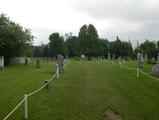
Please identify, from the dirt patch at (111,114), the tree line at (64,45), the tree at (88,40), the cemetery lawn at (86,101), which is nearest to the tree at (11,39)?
the tree line at (64,45)

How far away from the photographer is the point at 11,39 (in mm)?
→ 53781

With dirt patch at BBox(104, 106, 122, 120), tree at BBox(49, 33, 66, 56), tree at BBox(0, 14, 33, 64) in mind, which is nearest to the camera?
dirt patch at BBox(104, 106, 122, 120)

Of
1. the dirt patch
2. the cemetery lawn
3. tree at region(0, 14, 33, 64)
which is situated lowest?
the dirt patch

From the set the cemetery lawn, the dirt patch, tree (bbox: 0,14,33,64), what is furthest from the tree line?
the dirt patch

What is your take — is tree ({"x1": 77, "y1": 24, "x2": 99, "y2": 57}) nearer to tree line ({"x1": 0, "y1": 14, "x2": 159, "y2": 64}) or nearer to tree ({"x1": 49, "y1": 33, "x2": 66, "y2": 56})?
tree line ({"x1": 0, "y1": 14, "x2": 159, "y2": 64})

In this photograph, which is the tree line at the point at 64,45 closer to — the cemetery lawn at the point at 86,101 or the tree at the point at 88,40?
the tree at the point at 88,40

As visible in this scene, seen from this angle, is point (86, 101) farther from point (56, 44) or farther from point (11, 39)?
point (56, 44)

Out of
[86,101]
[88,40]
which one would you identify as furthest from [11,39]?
[88,40]

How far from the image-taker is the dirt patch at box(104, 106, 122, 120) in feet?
48.4

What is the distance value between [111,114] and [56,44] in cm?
10323

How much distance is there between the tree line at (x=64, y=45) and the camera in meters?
53.8

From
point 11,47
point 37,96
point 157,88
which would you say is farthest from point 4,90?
point 11,47

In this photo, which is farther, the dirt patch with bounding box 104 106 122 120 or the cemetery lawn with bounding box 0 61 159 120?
the cemetery lawn with bounding box 0 61 159 120

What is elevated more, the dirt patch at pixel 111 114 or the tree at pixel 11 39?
the tree at pixel 11 39
